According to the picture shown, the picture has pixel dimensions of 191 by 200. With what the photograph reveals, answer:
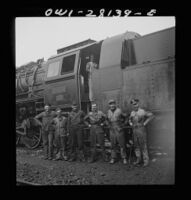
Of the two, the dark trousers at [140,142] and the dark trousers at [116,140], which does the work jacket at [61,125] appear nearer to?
the dark trousers at [116,140]

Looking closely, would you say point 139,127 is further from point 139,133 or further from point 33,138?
point 33,138

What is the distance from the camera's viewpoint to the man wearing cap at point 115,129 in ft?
21.5

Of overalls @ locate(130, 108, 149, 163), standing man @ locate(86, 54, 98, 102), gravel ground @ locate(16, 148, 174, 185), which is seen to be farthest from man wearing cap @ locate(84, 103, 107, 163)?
overalls @ locate(130, 108, 149, 163)

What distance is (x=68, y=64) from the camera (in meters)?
8.13

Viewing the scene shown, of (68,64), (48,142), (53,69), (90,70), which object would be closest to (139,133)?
(90,70)

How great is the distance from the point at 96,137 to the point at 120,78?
168cm

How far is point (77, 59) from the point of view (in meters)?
7.89

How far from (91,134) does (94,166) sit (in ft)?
2.81

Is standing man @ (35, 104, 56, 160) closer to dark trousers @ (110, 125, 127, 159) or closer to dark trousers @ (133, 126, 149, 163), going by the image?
dark trousers @ (110, 125, 127, 159)

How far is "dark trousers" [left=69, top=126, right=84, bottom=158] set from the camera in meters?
7.25

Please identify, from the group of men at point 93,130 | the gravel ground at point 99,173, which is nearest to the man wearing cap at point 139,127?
the group of men at point 93,130

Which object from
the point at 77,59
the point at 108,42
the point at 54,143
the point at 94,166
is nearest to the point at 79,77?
the point at 77,59

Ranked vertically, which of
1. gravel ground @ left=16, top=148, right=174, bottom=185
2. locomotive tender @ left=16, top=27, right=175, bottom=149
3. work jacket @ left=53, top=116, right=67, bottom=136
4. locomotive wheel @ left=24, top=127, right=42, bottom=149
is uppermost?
locomotive tender @ left=16, top=27, right=175, bottom=149

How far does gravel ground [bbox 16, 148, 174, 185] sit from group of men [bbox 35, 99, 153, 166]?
26cm
